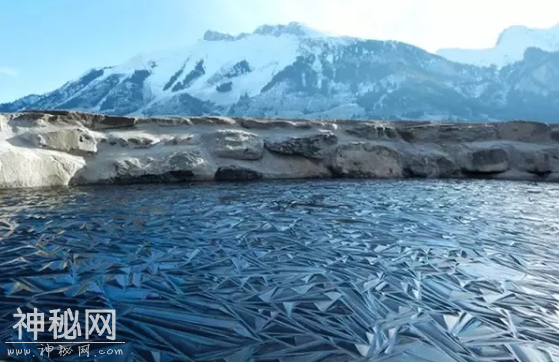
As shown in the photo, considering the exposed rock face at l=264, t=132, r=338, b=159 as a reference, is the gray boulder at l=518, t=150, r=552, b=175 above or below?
below

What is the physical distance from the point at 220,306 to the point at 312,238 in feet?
4.31

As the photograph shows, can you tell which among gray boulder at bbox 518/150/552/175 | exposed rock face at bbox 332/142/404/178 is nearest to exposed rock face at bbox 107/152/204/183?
exposed rock face at bbox 332/142/404/178

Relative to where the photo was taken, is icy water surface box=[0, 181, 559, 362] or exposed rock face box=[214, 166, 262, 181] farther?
exposed rock face box=[214, 166, 262, 181]

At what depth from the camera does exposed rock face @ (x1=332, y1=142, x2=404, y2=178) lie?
7.05m

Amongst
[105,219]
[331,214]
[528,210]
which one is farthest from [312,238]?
[528,210]

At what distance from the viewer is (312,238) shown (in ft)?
9.47

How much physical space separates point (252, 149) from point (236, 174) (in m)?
0.57

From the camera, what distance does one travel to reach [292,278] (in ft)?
6.78

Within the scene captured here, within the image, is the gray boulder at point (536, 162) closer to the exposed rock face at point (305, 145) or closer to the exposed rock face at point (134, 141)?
the exposed rock face at point (305, 145)

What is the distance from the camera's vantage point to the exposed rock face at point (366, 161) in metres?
7.05

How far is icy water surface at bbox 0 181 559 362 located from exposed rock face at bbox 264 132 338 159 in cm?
280

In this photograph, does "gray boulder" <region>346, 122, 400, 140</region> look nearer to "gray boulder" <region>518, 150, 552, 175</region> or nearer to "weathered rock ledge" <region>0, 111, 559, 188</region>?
"weathered rock ledge" <region>0, 111, 559, 188</region>

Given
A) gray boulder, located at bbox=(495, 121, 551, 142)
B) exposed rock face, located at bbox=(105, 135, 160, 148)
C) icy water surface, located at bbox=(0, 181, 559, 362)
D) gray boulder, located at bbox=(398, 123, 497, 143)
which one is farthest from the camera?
gray boulder, located at bbox=(495, 121, 551, 142)

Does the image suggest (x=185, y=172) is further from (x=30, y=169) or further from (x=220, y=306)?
(x=220, y=306)
